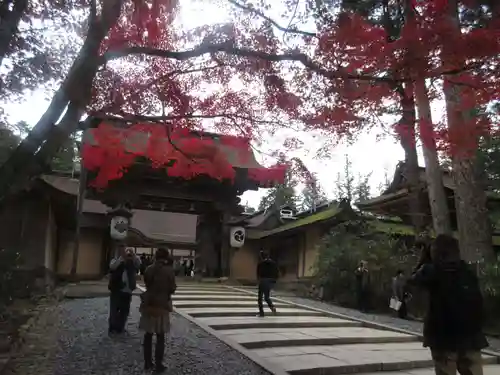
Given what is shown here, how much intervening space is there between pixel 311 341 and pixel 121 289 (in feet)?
11.2

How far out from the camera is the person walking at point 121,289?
290 inches

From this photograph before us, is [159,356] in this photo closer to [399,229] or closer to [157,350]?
[157,350]

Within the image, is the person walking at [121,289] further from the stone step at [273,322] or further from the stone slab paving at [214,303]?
the stone slab paving at [214,303]

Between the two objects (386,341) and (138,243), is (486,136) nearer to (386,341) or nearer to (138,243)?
(386,341)

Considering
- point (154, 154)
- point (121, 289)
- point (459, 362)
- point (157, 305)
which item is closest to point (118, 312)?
point (121, 289)

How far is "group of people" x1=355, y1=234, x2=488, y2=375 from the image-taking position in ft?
12.0

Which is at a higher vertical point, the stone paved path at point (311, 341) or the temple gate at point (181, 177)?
the temple gate at point (181, 177)

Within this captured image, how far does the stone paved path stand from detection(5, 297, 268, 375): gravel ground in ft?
1.33

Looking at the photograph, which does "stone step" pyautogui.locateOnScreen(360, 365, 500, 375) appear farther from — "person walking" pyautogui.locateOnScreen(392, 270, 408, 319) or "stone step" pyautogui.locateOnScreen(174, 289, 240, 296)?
"stone step" pyautogui.locateOnScreen(174, 289, 240, 296)

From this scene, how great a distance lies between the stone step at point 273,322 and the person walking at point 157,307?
119 inches

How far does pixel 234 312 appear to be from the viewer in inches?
411

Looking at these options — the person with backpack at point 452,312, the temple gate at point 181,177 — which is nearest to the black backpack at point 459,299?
the person with backpack at point 452,312

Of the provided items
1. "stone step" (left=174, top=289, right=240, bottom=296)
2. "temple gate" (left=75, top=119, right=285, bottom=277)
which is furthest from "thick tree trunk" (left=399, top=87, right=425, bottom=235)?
"stone step" (left=174, top=289, right=240, bottom=296)

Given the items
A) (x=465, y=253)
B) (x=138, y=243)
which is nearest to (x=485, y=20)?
(x=465, y=253)
